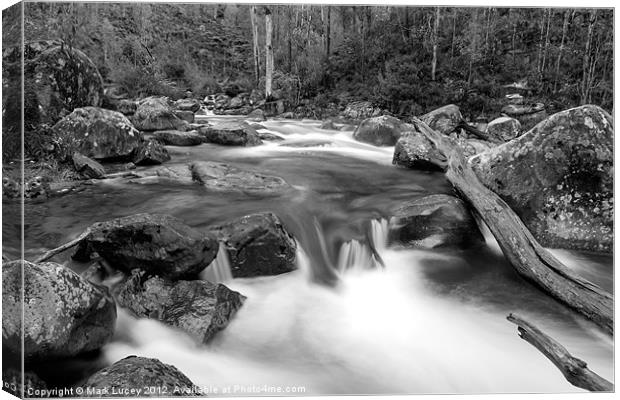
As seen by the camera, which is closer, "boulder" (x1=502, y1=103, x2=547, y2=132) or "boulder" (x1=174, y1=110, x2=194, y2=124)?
"boulder" (x1=502, y1=103, x2=547, y2=132)

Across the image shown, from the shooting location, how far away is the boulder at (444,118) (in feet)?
13.5

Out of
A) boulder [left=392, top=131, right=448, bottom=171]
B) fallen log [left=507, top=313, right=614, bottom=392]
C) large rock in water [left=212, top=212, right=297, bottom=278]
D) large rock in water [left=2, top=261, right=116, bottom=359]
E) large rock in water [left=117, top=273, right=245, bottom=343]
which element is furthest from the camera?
boulder [left=392, top=131, right=448, bottom=171]

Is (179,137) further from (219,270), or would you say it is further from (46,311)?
(46,311)

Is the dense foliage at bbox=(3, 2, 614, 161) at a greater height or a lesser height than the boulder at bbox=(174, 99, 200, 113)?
greater

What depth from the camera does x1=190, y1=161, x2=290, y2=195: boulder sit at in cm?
424

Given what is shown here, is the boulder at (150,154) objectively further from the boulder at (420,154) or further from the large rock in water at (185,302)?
the boulder at (420,154)

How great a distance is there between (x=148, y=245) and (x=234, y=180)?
4.90 feet

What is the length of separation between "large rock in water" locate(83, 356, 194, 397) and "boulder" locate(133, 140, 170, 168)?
304 centimetres

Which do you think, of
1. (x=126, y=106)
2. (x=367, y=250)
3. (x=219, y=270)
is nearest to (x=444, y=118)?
(x=367, y=250)

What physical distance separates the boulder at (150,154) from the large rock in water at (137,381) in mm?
3044

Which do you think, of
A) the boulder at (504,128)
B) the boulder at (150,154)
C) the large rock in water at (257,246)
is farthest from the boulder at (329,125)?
the large rock in water at (257,246)

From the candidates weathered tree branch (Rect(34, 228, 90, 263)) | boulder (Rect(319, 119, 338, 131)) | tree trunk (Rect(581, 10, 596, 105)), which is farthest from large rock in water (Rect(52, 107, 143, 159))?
tree trunk (Rect(581, 10, 596, 105))

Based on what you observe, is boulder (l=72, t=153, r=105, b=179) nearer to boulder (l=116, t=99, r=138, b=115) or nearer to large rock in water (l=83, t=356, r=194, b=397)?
boulder (l=116, t=99, r=138, b=115)

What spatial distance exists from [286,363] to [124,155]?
3.42m
